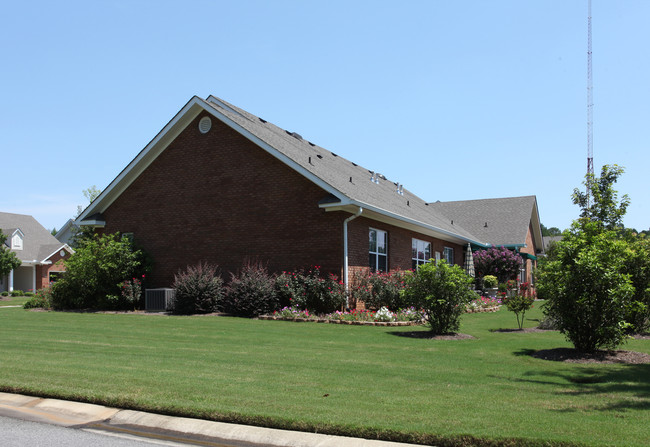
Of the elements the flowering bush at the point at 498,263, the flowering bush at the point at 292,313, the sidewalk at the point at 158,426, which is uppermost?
the flowering bush at the point at 498,263

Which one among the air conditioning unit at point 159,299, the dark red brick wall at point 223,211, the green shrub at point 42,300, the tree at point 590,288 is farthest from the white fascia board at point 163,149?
the tree at point 590,288

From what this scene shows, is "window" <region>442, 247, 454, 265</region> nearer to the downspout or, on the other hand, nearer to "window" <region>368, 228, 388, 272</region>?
"window" <region>368, 228, 388, 272</region>

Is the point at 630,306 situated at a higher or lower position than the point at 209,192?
lower

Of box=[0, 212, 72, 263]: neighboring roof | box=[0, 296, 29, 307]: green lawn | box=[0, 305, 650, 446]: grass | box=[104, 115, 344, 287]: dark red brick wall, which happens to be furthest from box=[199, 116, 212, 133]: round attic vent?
box=[0, 212, 72, 263]: neighboring roof

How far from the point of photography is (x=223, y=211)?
65.7 ft

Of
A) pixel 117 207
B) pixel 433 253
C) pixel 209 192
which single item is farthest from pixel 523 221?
pixel 117 207

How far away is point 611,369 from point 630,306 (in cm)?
164

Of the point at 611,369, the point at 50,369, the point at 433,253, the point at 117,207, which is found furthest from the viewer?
the point at 433,253

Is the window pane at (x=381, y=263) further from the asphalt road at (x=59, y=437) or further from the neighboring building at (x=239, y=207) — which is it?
the asphalt road at (x=59, y=437)

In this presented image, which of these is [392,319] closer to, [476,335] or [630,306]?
[476,335]

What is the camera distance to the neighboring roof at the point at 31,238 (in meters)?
42.2

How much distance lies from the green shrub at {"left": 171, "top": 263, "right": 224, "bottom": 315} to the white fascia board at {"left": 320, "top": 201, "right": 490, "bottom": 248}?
4.39 m

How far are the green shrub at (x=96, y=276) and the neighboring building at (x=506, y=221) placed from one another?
2138 cm

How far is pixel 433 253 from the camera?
2620 centimetres
